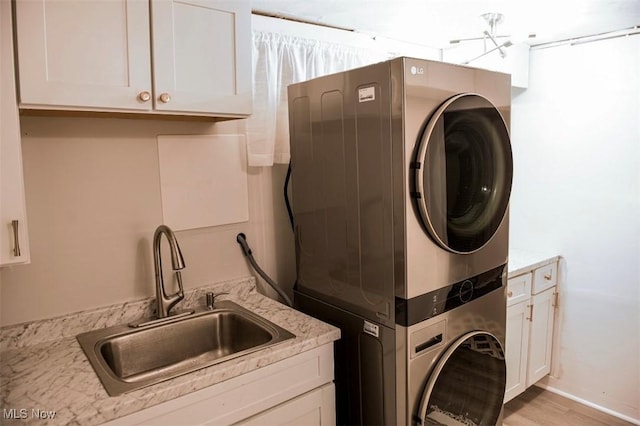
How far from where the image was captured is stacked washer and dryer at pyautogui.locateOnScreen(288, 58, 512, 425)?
1.53m

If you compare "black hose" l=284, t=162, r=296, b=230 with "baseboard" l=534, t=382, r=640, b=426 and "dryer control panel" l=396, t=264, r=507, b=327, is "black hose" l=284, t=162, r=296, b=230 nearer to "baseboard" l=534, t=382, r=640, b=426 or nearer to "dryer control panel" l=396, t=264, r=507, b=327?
"dryer control panel" l=396, t=264, r=507, b=327

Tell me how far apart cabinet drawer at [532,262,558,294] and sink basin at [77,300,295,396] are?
67.7 inches

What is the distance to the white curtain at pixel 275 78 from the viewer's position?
204 cm

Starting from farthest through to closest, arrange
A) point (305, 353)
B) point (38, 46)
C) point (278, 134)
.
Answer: point (278, 134) → point (305, 353) → point (38, 46)

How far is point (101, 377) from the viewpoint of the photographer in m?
1.31

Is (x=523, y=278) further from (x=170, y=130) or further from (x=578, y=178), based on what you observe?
(x=170, y=130)

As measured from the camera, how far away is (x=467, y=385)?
1.92 m

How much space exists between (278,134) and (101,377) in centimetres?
123

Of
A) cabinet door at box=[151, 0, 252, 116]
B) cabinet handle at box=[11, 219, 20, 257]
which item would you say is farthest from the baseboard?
cabinet handle at box=[11, 219, 20, 257]

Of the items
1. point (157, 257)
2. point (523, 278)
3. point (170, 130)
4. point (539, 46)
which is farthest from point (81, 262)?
point (539, 46)

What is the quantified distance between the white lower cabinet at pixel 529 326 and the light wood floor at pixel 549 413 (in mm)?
155

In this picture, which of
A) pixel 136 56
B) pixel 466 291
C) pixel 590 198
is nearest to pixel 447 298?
pixel 466 291

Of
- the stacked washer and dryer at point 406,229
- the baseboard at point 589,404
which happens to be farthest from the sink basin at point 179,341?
the baseboard at point 589,404

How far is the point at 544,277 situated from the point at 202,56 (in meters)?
2.28
